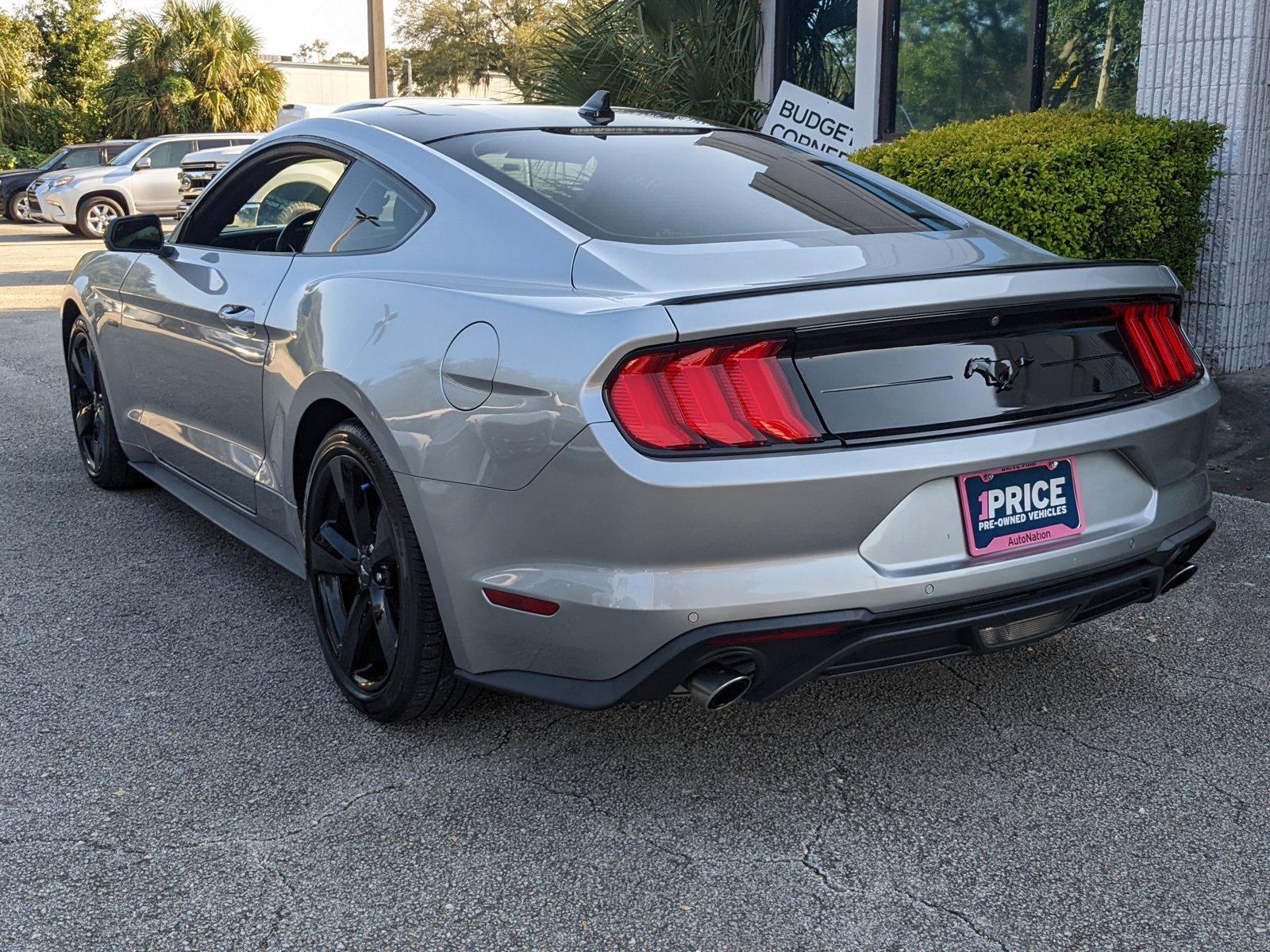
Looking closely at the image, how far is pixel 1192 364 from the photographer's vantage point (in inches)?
125

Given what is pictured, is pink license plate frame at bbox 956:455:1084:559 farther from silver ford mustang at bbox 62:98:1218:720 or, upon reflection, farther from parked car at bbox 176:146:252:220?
parked car at bbox 176:146:252:220

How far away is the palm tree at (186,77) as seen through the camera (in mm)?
32719

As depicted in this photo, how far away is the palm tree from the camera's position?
3272 cm

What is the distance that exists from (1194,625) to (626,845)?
2.11 meters

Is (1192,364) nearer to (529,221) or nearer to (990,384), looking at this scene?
(990,384)

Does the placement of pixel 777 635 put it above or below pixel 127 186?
below

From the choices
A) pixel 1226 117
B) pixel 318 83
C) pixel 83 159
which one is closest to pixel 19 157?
pixel 318 83

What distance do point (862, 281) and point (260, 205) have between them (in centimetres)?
269

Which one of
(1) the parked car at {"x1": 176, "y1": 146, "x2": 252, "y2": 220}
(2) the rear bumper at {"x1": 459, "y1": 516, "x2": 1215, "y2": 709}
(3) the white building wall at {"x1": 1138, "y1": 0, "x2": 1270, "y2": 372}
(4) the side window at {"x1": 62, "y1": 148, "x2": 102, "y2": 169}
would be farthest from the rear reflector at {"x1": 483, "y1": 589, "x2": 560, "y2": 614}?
(4) the side window at {"x1": 62, "y1": 148, "x2": 102, "y2": 169}

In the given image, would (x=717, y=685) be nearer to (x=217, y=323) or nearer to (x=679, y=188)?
(x=679, y=188)

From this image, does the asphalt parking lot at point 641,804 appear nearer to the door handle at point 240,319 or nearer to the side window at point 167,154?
the door handle at point 240,319

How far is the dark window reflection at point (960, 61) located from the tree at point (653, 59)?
1.40 metres

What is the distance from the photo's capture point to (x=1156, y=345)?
307cm

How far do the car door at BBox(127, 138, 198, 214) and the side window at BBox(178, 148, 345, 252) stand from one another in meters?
18.8
